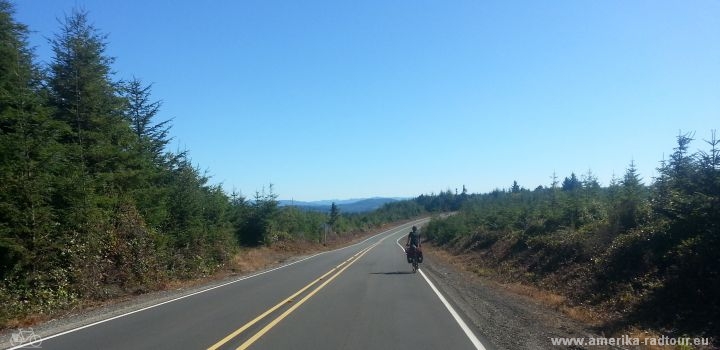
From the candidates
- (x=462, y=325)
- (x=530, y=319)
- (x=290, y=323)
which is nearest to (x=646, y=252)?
(x=530, y=319)

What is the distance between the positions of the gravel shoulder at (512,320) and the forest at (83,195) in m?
10.8

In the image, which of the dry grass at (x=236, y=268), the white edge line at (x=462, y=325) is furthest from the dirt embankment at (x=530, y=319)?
the dry grass at (x=236, y=268)

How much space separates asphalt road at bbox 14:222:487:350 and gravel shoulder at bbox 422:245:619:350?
411mm

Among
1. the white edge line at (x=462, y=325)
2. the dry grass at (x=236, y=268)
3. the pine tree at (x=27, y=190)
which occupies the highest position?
the pine tree at (x=27, y=190)

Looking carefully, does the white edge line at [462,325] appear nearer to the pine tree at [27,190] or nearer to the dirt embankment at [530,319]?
the dirt embankment at [530,319]

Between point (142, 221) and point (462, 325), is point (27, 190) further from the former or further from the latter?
point (462, 325)

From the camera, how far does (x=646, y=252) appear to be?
14.1m

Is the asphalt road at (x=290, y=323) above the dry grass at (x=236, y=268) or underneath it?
above

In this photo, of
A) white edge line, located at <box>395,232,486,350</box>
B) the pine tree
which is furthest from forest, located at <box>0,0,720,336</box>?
white edge line, located at <box>395,232,486,350</box>

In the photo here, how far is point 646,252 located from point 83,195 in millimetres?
16436

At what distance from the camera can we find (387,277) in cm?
2173

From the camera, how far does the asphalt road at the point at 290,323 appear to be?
908cm

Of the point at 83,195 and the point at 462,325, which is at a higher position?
the point at 83,195

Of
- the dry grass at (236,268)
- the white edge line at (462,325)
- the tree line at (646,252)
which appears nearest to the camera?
the white edge line at (462,325)
